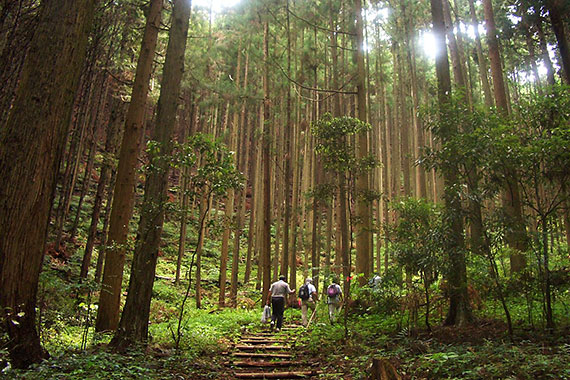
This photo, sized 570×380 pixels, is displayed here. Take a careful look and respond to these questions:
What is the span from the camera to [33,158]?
3924mm

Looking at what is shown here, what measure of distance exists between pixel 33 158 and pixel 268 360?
4.75 metres

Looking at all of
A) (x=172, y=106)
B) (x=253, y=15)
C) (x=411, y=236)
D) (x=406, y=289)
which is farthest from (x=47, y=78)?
(x=253, y=15)

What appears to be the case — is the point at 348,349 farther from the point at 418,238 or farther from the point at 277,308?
the point at 277,308

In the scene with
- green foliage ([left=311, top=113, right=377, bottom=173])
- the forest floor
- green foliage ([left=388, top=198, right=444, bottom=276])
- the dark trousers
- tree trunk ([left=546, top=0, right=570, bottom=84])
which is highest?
tree trunk ([left=546, top=0, right=570, bottom=84])

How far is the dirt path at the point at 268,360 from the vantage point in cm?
531

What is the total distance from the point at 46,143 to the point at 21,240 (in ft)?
3.46

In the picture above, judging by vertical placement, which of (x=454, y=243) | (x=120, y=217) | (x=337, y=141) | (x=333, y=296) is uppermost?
(x=337, y=141)

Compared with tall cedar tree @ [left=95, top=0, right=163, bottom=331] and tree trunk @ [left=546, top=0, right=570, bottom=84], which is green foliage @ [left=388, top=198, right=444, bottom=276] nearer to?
tall cedar tree @ [left=95, top=0, right=163, bottom=331]

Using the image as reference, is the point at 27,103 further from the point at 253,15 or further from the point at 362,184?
the point at 253,15

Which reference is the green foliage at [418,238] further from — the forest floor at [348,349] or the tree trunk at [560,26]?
the tree trunk at [560,26]

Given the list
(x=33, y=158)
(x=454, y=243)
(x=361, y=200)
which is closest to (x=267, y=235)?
(x=361, y=200)

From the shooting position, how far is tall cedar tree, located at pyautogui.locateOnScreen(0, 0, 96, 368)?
377 centimetres

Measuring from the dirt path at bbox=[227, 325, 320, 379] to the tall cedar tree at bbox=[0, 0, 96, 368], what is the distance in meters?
2.83

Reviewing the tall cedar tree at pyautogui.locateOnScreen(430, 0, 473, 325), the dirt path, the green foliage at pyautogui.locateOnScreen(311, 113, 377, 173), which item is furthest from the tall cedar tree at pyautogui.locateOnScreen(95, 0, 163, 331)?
the tall cedar tree at pyautogui.locateOnScreen(430, 0, 473, 325)
